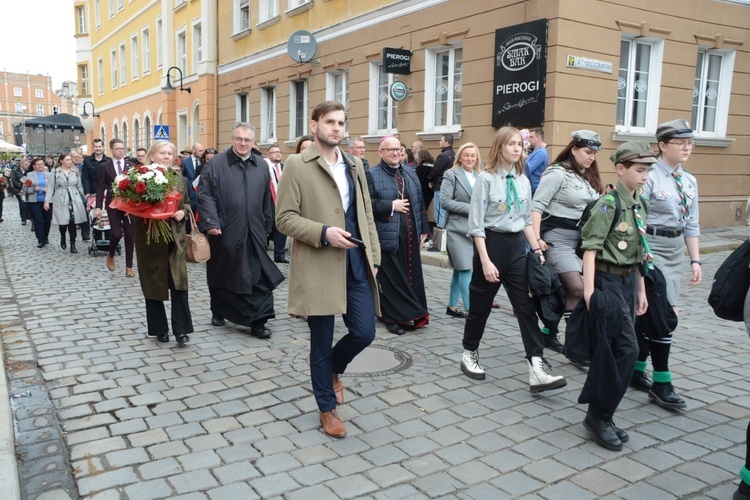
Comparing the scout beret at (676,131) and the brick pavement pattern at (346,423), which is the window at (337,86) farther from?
the scout beret at (676,131)

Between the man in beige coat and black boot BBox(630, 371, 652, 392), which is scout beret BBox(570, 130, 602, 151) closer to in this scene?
black boot BBox(630, 371, 652, 392)

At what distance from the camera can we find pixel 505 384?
5000mm

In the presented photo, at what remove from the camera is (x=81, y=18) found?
44.6m

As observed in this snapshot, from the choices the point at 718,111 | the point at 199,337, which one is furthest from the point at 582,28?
the point at 199,337

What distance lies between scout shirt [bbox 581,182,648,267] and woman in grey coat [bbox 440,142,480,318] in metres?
2.81

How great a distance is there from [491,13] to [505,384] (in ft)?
31.3

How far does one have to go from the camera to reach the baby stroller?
11.9m

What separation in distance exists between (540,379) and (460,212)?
2561mm

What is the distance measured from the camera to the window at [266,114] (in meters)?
21.7

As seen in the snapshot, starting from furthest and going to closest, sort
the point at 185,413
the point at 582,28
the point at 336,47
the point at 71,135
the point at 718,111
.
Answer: the point at 71,135
the point at 336,47
the point at 718,111
the point at 582,28
the point at 185,413

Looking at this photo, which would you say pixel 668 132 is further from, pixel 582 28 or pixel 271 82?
pixel 271 82

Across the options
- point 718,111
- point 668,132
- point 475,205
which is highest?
point 718,111

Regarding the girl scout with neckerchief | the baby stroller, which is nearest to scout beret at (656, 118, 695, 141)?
the girl scout with neckerchief

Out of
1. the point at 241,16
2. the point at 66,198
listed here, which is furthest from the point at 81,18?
the point at 66,198
